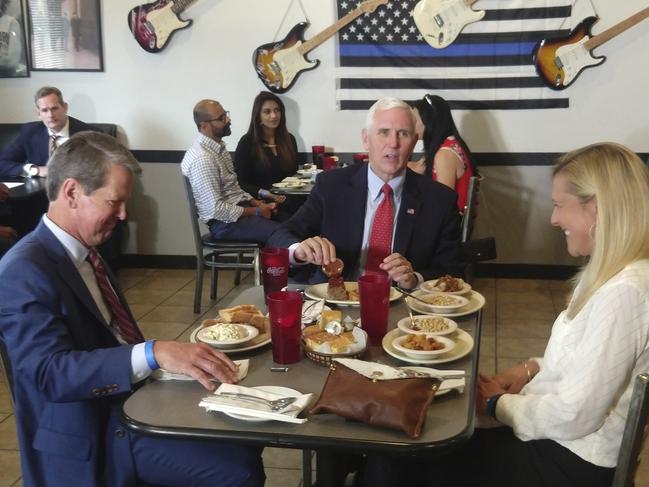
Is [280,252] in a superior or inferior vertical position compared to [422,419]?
superior

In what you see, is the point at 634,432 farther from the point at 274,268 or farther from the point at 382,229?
the point at 382,229

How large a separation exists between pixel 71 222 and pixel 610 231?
123cm

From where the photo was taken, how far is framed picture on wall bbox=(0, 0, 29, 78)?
5.09 metres

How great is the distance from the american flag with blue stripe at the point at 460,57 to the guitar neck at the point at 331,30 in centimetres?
3

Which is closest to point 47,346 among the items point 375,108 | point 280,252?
point 280,252

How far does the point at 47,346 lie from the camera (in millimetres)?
1444

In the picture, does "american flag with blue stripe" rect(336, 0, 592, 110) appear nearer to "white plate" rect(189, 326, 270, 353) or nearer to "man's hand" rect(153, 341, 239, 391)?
"white plate" rect(189, 326, 270, 353)

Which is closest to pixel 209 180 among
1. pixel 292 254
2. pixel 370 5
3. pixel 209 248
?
pixel 209 248

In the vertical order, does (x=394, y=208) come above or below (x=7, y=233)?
above

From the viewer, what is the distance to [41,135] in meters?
4.79

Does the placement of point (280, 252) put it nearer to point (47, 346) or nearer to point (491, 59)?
point (47, 346)

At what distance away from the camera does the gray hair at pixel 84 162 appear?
1.64 meters

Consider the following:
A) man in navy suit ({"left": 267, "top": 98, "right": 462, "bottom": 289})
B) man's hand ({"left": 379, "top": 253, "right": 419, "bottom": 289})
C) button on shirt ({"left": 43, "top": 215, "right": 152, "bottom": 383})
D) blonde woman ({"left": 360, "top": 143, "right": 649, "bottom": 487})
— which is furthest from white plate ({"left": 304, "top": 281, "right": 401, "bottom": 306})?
button on shirt ({"left": 43, "top": 215, "right": 152, "bottom": 383})

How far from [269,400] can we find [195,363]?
7.9 inches
